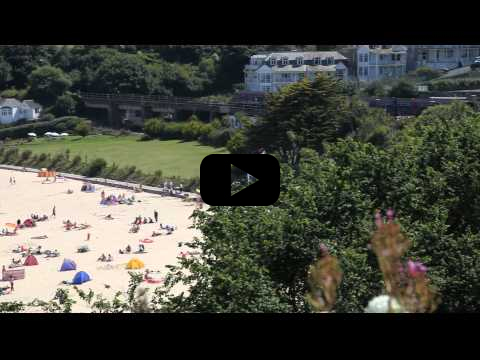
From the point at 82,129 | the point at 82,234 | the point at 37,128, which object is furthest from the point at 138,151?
the point at 82,234

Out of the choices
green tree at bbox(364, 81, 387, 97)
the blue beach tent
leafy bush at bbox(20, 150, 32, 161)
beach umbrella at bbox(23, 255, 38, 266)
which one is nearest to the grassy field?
leafy bush at bbox(20, 150, 32, 161)

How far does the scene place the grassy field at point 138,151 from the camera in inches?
1337

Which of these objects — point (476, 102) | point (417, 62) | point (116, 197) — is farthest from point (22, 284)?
point (417, 62)

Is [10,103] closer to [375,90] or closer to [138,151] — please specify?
[138,151]

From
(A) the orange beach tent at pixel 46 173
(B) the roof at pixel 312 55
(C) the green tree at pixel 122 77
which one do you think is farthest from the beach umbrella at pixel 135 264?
(C) the green tree at pixel 122 77

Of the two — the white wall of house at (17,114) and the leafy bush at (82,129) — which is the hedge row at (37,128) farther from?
the white wall of house at (17,114)

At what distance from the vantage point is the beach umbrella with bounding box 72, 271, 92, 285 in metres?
18.1

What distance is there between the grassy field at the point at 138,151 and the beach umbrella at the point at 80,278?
13.5 metres

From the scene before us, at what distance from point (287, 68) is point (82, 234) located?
810 inches

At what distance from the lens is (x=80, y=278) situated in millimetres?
18188

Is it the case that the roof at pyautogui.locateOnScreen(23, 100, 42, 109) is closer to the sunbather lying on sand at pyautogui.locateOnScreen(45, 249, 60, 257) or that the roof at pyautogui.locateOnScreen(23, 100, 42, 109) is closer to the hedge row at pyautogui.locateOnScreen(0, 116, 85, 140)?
the hedge row at pyautogui.locateOnScreen(0, 116, 85, 140)
